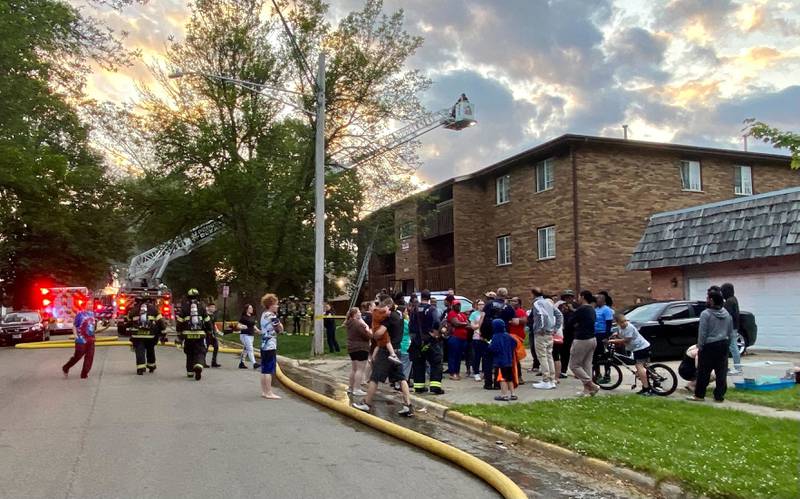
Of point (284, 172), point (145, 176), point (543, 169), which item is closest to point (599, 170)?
point (543, 169)

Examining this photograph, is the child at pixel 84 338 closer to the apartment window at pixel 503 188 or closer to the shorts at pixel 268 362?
the shorts at pixel 268 362

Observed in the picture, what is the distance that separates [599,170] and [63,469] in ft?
75.8

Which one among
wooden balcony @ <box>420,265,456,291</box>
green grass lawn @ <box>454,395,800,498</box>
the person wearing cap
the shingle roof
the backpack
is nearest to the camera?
green grass lawn @ <box>454,395,800,498</box>

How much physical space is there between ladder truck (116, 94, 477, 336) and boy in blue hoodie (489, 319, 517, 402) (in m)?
15.6

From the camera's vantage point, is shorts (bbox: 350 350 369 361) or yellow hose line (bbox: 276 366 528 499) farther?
shorts (bbox: 350 350 369 361)

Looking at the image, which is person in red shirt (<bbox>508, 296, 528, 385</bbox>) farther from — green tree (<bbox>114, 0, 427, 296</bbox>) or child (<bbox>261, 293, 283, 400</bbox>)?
green tree (<bbox>114, 0, 427, 296</bbox>)

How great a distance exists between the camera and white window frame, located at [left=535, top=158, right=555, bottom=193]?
27.2 meters

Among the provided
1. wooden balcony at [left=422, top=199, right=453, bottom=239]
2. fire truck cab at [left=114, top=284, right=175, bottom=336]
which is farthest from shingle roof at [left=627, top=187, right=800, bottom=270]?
fire truck cab at [left=114, top=284, right=175, bottom=336]

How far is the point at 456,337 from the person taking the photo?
13.4m

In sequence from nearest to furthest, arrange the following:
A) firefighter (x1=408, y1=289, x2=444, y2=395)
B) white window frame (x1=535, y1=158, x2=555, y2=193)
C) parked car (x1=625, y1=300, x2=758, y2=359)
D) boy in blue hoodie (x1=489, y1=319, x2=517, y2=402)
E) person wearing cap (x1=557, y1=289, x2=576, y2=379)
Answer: boy in blue hoodie (x1=489, y1=319, x2=517, y2=402) → firefighter (x1=408, y1=289, x2=444, y2=395) → person wearing cap (x1=557, y1=289, x2=576, y2=379) → parked car (x1=625, y1=300, x2=758, y2=359) → white window frame (x1=535, y1=158, x2=555, y2=193)

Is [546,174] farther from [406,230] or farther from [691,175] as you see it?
[406,230]

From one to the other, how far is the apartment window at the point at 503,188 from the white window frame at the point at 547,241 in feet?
9.72

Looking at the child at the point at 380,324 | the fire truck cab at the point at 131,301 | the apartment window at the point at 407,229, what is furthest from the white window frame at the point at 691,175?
the fire truck cab at the point at 131,301

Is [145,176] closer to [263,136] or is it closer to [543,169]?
[263,136]
